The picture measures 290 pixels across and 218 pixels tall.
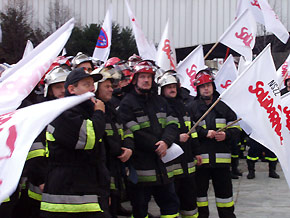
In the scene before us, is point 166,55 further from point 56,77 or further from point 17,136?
point 17,136

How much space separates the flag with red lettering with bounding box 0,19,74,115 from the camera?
3.65 metres

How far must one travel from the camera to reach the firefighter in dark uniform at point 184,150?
5.94 m

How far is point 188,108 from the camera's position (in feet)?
21.3

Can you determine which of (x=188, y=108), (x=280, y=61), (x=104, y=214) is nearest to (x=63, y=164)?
(x=104, y=214)

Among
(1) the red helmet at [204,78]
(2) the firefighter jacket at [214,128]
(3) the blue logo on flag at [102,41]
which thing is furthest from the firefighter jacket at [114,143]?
→ (3) the blue logo on flag at [102,41]

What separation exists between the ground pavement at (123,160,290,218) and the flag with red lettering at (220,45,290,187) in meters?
2.26

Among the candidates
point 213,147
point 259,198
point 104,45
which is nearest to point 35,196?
point 213,147

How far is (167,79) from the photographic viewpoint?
19.8 ft

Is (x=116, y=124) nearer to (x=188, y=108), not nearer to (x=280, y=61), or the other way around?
(x=188, y=108)

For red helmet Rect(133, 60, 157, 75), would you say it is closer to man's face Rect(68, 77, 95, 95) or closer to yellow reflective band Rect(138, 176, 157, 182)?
yellow reflective band Rect(138, 176, 157, 182)

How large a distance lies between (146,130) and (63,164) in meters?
1.52

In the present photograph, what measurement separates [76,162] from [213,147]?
2647mm

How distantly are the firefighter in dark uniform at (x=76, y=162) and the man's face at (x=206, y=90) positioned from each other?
2512mm

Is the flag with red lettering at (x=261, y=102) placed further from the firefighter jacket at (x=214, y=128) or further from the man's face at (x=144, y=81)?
the firefighter jacket at (x=214, y=128)
